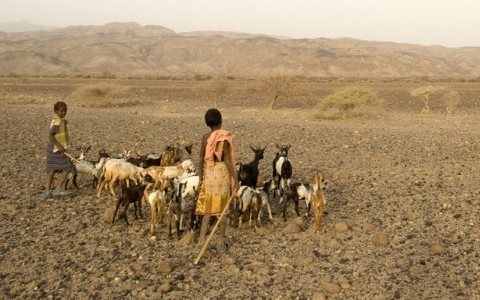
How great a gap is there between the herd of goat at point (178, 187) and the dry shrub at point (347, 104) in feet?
46.0

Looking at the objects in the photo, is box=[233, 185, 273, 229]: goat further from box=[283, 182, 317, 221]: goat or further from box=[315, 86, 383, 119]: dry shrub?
box=[315, 86, 383, 119]: dry shrub

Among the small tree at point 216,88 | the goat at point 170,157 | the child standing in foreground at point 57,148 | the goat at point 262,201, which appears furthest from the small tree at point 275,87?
the goat at point 262,201

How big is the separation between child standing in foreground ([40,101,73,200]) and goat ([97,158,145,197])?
73cm

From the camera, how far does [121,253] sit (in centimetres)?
705

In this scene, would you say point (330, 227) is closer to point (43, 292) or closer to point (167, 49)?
point (43, 292)

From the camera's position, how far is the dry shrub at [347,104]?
78.1ft

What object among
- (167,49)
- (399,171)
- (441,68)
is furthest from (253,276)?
(167,49)

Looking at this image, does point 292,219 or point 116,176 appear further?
point 116,176

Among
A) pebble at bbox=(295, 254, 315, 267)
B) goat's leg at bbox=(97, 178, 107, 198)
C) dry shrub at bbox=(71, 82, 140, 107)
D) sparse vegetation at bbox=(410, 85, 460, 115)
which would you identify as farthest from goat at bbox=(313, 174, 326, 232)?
dry shrub at bbox=(71, 82, 140, 107)

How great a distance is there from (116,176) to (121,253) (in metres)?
2.71

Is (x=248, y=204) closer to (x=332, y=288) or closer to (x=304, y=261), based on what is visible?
(x=304, y=261)

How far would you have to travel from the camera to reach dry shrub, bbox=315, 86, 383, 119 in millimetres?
23812

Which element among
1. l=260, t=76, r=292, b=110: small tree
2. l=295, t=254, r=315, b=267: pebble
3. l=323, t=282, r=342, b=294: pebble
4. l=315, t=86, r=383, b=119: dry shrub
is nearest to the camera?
l=323, t=282, r=342, b=294: pebble

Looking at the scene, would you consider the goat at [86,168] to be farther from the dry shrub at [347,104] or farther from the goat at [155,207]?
the dry shrub at [347,104]
